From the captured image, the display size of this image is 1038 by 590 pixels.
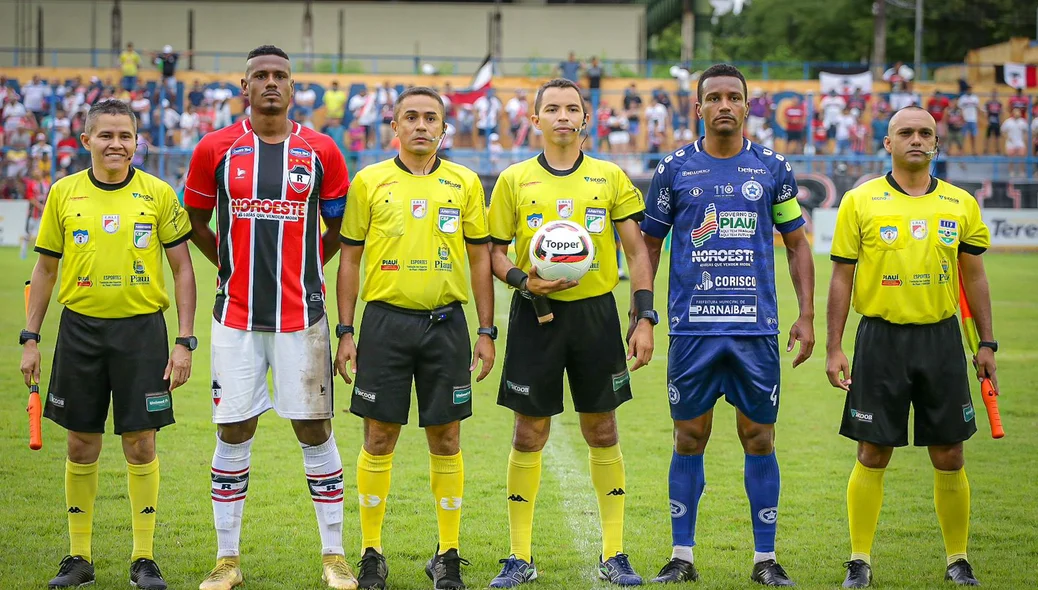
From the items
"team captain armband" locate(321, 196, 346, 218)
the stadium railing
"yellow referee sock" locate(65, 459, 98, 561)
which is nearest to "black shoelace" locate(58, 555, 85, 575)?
"yellow referee sock" locate(65, 459, 98, 561)

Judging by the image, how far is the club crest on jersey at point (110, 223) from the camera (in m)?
5.20

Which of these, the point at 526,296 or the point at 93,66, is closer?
the point at 526,296

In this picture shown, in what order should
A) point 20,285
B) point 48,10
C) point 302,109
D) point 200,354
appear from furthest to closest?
point 48,10, point 302,109, point 20,285, point 200,354

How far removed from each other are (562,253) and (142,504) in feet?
7.37

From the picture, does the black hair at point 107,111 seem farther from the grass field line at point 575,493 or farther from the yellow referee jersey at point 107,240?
the grass field line at point 575,493

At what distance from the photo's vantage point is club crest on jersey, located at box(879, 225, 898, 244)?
17.5 feet

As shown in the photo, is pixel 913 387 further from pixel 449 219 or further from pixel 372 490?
pixel 372 490

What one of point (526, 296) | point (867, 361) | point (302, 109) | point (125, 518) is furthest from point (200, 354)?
point (302, 109)

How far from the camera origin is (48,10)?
4300 centimetres

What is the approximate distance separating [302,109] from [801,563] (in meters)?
28.1

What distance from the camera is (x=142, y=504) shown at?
527 cm

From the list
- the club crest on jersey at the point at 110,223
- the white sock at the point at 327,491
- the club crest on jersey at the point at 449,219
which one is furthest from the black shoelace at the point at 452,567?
the club crest on jersey at the point at 110,223

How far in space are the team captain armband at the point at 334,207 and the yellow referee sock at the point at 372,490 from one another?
1110mm

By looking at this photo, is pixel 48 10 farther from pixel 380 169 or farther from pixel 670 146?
pixel 380 169
